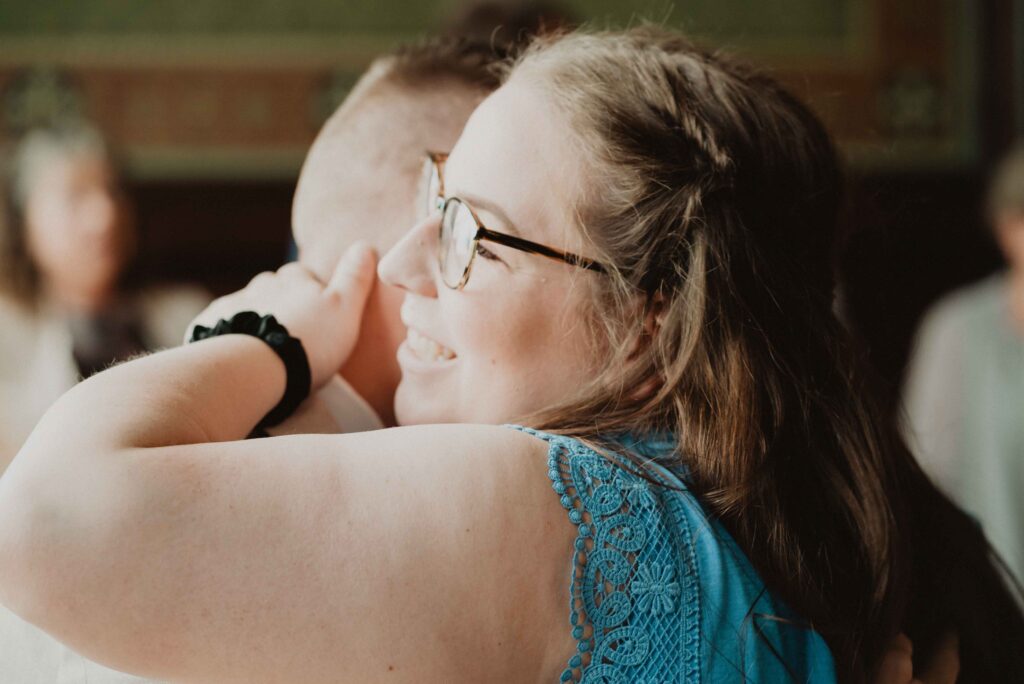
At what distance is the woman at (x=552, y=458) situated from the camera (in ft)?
2.43

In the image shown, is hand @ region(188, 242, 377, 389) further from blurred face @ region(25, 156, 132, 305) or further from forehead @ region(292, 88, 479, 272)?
blurred face @ region(25, 156, 132, 305)

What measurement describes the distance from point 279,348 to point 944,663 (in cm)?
74

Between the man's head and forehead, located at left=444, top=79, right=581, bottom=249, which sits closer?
forehead, located at left=444, top=79, right=581, bottom=249

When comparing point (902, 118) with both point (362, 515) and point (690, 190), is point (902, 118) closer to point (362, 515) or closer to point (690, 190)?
point (690, 190)

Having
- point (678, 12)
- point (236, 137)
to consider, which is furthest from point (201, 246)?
point (678, 12)

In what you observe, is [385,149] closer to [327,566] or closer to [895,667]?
[327,566]

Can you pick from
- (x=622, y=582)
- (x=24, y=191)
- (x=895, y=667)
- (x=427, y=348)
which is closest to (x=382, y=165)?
(x=427, y=348)

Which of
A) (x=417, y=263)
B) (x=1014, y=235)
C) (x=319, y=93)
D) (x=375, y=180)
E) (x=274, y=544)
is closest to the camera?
(x=274, y=544)

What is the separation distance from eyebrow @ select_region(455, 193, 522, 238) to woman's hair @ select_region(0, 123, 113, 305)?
112 inches

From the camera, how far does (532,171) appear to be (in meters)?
1.00

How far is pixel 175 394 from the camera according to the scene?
2.88 feet

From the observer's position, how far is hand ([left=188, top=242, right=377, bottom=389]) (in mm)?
1090

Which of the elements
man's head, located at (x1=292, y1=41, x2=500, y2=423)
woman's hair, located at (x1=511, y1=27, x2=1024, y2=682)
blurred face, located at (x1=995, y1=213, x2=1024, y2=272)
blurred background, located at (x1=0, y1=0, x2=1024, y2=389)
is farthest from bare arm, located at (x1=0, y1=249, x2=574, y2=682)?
blurred background, located at (x1=0, y1=0, x2=1024, y2=389)

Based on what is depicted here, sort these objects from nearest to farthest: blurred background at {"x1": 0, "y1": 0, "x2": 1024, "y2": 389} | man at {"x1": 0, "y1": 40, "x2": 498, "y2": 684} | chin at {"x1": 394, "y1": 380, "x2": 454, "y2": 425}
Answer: chin at {"x1": 394, "y1": 380, "x2": 454, "y2": 425}
man at {"x1": 0, "y1": 40, "x2": 498, "y2": 684}
blurred background at {"x1": 0, "y1": 0, "x2": 1024, "y2": 389}
